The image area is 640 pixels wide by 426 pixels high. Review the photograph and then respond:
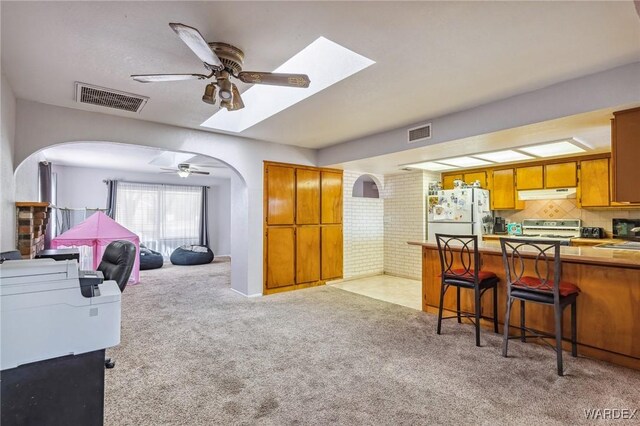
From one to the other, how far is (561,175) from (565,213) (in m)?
0.69

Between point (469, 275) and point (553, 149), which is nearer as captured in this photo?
point (469, 275)

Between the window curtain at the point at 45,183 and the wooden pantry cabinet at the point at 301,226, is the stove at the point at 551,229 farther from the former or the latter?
the window curtain at the point at 45,183

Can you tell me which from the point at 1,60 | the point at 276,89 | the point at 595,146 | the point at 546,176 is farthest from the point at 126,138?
the point at 546,176

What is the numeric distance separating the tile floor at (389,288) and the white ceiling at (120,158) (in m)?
2.93

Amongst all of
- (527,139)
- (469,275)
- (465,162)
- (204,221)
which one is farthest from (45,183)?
(527,139)

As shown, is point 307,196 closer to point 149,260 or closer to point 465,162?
point 465,162

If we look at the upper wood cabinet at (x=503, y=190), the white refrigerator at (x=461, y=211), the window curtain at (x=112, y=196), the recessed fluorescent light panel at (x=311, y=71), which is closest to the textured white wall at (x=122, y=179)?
the window curtain at (x=112, y=196)

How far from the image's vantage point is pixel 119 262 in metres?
2.87

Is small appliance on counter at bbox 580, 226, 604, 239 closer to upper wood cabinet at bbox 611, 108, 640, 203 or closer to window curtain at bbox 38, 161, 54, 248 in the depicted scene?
upper wood cabinet at bbox 611, 108, 640, 203

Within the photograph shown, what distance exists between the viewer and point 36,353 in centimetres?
128

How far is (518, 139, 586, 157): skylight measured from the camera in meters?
3.75

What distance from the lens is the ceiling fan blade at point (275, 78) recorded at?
2.17 meters

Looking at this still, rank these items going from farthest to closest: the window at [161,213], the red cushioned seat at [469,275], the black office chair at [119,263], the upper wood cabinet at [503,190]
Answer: the window at [161,213]
the upper wood cabinet at [503,190]
the red cushioned seat at [469,275]
the black office chair at [119,263]

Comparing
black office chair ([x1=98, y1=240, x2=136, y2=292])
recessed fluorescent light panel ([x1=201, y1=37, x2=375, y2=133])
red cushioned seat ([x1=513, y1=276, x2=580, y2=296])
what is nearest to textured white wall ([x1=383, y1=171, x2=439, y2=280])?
red cushioned seat ([x1=513, y1=276, x2=580, y2=296])
